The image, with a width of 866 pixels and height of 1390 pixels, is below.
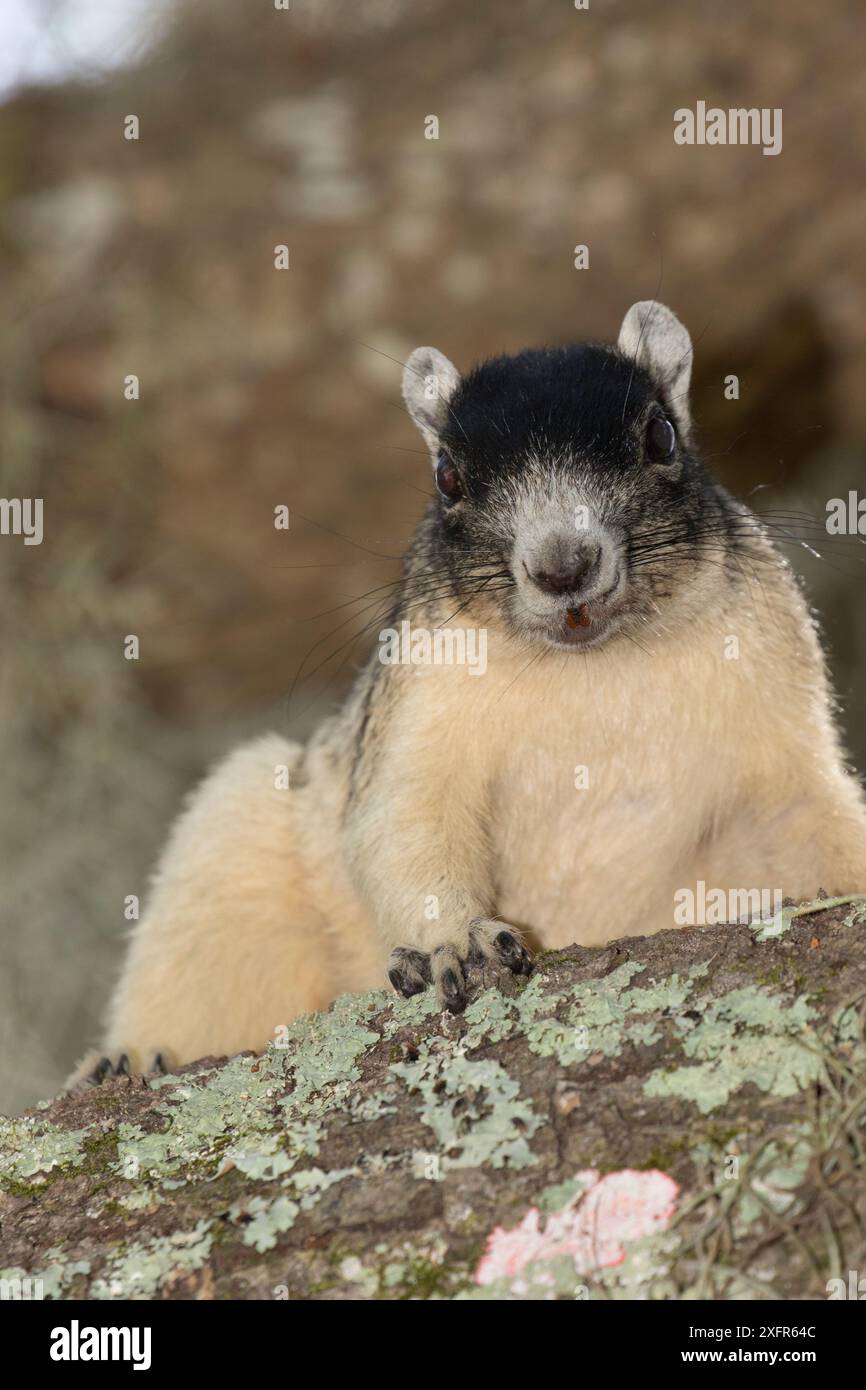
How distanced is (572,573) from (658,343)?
134cm

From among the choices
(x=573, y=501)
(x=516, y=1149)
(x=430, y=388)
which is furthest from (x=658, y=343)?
(x=516, y=1149)

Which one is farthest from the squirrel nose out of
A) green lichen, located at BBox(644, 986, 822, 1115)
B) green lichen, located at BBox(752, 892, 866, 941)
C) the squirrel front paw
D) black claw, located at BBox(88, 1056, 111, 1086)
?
black claw, located at BBox(88, 1056, 111, 1086)

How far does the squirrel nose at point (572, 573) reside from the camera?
4145mm

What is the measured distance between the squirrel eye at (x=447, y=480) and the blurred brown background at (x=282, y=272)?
2.78m

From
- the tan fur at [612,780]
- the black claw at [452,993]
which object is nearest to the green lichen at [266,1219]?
the black claw at [452,993]

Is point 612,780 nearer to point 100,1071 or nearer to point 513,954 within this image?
point 513,954

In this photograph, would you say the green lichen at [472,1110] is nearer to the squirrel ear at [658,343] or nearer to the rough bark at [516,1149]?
the rough bark at [516,1149]

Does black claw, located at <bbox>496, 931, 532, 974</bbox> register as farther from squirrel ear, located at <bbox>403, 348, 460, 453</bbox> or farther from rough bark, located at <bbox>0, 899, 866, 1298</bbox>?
squirrel ear, located at <bbox>403, 348, 460, 453</bbox>

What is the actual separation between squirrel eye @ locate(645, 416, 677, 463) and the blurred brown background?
2.93 meters

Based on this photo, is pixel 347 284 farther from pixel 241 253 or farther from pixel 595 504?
pixel 595 504

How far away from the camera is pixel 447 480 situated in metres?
4.81

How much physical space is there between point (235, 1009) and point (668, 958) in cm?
260

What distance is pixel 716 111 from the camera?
7559mm

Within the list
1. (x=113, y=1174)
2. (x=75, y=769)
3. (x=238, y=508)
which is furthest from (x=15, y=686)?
(x=113, y=1174)
